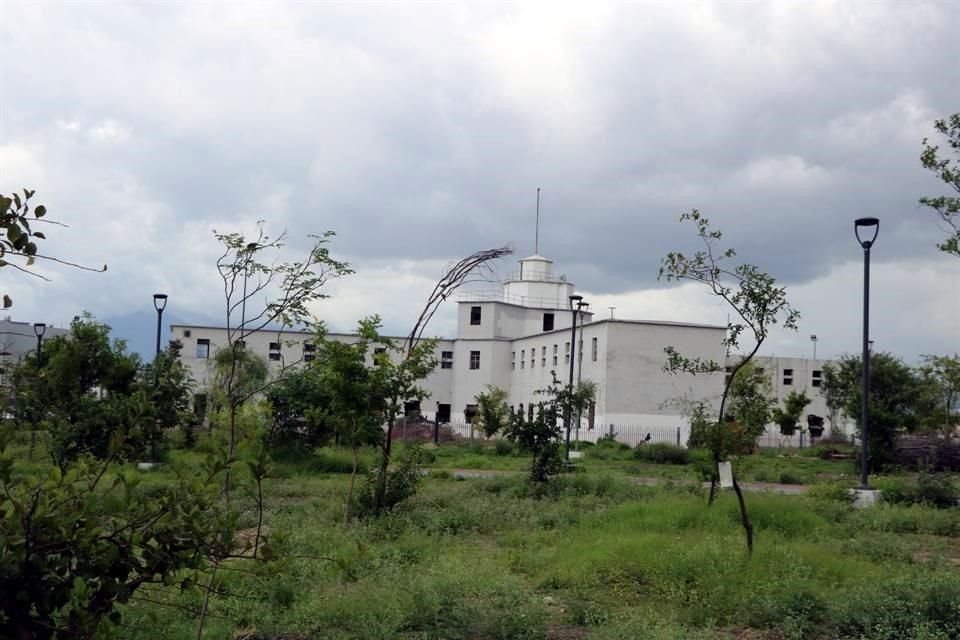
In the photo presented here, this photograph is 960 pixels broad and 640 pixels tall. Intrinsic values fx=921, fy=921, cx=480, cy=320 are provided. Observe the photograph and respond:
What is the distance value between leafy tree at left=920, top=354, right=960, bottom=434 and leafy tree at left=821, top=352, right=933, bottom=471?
58 centimetres

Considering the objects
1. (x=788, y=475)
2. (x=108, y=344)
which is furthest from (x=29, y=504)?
→ (x=788, y=475)

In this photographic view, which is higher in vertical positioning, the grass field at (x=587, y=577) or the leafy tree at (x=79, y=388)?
the leafy tree at (x=79, y=388)

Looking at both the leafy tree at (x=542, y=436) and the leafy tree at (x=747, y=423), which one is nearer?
the leafy tree at (x=747, y=423)

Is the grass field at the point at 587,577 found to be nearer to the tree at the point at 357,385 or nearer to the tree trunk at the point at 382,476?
the tree trunk at the point at 382,476

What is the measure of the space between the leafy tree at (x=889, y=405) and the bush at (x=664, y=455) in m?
6.03

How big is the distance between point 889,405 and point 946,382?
2007 mm

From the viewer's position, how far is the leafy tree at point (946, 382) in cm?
2427

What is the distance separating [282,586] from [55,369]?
14.1 m

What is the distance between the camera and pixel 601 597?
850cm

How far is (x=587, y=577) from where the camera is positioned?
9.11 metres

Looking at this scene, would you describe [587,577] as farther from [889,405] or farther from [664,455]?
[664,455]

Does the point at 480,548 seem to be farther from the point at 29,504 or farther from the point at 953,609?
the point at 29,504

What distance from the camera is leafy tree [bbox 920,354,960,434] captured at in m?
24.3

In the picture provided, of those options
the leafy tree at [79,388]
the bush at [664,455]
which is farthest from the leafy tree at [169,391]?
the bush at [664,455]
